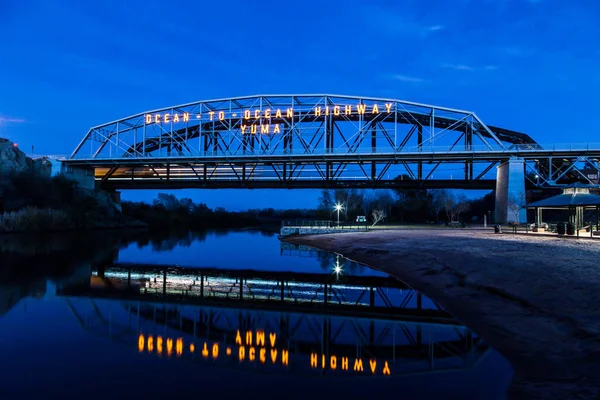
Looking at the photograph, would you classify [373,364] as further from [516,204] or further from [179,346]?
[516,204]

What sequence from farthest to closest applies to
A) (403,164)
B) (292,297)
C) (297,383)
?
(403,164) → (292,297) → (297,383)

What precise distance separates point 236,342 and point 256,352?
1013 mm

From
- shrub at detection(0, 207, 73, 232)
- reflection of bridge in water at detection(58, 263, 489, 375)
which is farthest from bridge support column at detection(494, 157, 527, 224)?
shrub at detection(0, 207, 73, 232)

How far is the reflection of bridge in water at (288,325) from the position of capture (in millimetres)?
9961

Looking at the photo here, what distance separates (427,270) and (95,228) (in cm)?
7261

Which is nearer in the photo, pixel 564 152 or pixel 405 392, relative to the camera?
pixel 405 392

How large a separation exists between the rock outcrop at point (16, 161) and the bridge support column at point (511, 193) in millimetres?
79863

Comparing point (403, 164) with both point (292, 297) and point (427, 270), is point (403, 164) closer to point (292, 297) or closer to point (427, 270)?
point (427, 270)

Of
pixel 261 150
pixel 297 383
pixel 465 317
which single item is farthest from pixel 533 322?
pixel 261 150

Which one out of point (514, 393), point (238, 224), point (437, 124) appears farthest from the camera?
point (238, 224)

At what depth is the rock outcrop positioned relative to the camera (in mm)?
75988

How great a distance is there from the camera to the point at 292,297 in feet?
59.6

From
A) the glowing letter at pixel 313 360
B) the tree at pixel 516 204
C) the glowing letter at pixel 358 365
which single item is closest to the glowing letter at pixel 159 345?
the glowing letter at pixel 313 360

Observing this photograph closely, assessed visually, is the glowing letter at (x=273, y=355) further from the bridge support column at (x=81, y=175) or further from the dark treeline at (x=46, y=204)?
the bridge support column at (x=81, y=175)
